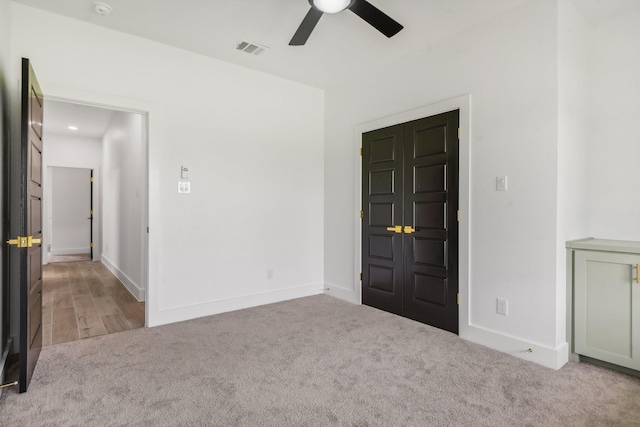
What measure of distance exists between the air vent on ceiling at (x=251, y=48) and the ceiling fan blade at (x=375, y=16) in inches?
54.0

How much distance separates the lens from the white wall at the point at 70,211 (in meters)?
8.32

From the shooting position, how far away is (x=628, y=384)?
225cm

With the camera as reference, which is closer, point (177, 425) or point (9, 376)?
point (177, 425)

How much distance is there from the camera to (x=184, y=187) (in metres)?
3.50

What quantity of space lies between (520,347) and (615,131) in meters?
1.86

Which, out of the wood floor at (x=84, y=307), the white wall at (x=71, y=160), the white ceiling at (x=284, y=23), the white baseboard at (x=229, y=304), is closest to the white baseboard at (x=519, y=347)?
the white baseboard at (x=229, y=304)

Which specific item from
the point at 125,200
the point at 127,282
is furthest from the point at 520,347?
the point at 125,200

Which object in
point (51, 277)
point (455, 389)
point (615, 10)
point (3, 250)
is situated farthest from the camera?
point (51, 277)

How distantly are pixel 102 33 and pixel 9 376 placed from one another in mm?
2722

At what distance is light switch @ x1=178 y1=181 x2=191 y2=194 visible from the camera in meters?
3.47

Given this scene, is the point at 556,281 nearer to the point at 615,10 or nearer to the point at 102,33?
the point at 615,10

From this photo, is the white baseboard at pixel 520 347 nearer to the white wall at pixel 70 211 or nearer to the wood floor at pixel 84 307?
the wood floor at pixel 84 307

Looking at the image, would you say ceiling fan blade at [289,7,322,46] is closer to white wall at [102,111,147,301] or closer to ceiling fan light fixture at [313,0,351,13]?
ceiling fan light fixture at [313,0,351,13]

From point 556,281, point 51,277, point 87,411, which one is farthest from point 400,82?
point 51,277
